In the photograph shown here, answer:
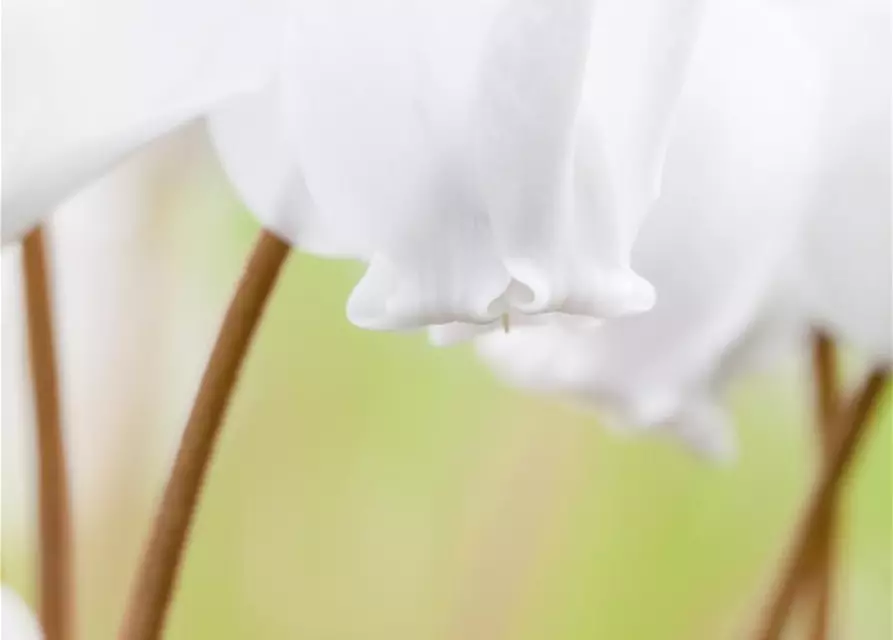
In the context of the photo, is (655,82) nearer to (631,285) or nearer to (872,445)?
(631,285)

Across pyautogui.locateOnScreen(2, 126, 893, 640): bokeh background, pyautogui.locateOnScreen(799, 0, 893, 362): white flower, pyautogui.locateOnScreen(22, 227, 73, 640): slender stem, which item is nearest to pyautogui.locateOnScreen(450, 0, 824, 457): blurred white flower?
pyautogui.locateOnScreen(799, 0, 893, 362): white flower

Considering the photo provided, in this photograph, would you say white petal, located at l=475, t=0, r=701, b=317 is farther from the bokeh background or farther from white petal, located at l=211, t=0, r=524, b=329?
the bokeh background

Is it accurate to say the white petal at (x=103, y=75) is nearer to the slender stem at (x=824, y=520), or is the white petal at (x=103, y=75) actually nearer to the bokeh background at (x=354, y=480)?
the slender stem at (x=824, y=520)

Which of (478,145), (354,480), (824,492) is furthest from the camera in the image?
(354,480)

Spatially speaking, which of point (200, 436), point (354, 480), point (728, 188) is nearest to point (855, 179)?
point (728, 188)

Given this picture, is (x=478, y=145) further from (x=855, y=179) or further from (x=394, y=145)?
(x=855, y=179)

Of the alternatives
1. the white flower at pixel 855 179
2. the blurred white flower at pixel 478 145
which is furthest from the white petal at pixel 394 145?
the white flower at pixel 855 179

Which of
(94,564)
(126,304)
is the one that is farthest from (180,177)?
(94,564)
